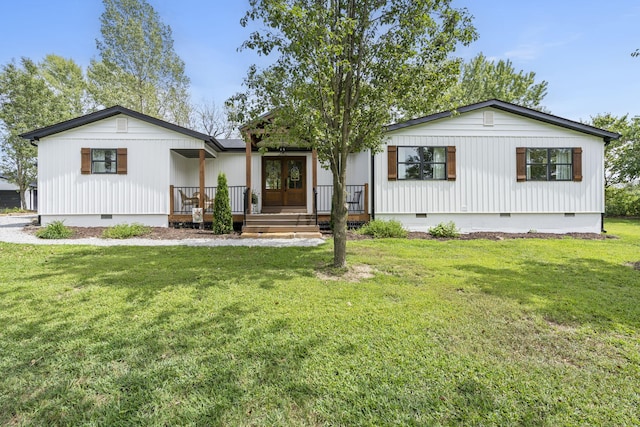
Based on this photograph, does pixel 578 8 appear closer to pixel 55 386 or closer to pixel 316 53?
pixel 316 53

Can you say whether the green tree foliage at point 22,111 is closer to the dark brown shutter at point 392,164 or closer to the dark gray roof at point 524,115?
the dark brown shutter at point 392,164

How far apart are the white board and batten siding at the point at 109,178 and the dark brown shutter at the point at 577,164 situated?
12.6 meters

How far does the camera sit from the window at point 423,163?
10.2 meters

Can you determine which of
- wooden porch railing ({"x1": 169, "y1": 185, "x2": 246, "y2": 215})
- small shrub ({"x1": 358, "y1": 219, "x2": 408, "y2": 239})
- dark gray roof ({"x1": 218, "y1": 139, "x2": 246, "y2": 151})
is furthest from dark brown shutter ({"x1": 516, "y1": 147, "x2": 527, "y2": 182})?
dark gray roof ({"x1": 218, "y1": 139, "x2": 246, "y2": 151})

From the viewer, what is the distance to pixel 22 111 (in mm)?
20000

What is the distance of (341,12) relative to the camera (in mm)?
4875

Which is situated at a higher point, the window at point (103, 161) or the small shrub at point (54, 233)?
the window at point (103, 161)

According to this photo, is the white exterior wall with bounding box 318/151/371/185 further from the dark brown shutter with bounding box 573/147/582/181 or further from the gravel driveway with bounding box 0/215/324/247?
the dark brown shutter with bounding box 573/147/582/181

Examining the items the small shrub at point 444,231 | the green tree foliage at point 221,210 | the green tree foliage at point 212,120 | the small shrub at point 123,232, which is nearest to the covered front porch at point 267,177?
the green tree foliage at point 221,210

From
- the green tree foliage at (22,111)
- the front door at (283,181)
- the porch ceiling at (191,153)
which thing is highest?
the green tree foliage at (22,111)

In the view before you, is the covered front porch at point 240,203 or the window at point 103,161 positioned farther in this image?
the window at point 103,161

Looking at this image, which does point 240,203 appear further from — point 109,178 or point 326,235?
point 109,178

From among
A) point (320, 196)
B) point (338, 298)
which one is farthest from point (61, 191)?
point (338, 298)

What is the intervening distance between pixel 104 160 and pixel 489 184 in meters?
13.1
